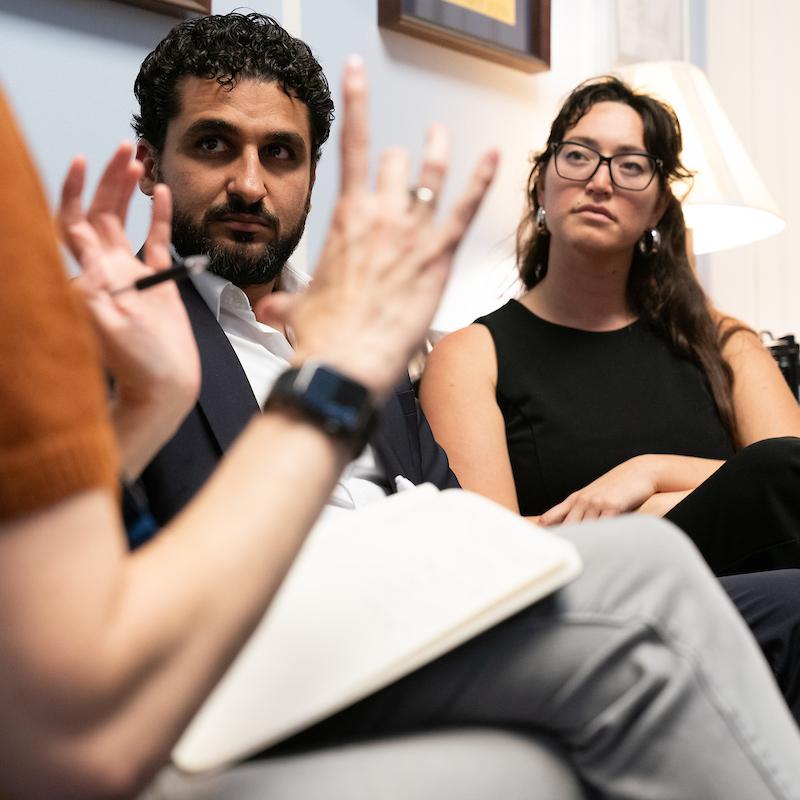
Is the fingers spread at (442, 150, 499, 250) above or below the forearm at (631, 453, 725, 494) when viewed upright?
above

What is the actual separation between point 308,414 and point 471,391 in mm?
1275

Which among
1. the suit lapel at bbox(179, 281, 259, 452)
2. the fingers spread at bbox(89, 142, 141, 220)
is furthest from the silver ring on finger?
the suit lapel at bbox(179, 281, 259, 452)

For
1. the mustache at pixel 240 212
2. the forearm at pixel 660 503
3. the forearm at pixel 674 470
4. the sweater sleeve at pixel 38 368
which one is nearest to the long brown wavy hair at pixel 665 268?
the forearm at pixel 674 470

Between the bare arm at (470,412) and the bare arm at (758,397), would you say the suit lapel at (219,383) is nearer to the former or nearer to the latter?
the bare arm at (470,412)

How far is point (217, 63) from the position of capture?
1439mm

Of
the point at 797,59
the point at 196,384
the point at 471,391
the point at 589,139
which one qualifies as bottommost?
the point at 471,391

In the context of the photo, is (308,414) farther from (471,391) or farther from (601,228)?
(601,228)

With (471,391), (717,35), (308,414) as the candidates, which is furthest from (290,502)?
(717,35)

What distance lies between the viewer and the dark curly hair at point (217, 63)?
1443 mm

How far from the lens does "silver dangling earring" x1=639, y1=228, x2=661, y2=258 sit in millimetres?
2047

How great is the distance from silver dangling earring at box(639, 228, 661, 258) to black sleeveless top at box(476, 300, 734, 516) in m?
0.18

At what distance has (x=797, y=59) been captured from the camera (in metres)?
3.10

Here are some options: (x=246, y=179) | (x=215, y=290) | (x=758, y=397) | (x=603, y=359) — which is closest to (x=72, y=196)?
(x=215, y=290)

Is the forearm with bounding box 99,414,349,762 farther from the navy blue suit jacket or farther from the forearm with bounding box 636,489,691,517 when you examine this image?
the forearm with bounding box 636,489,691,517
